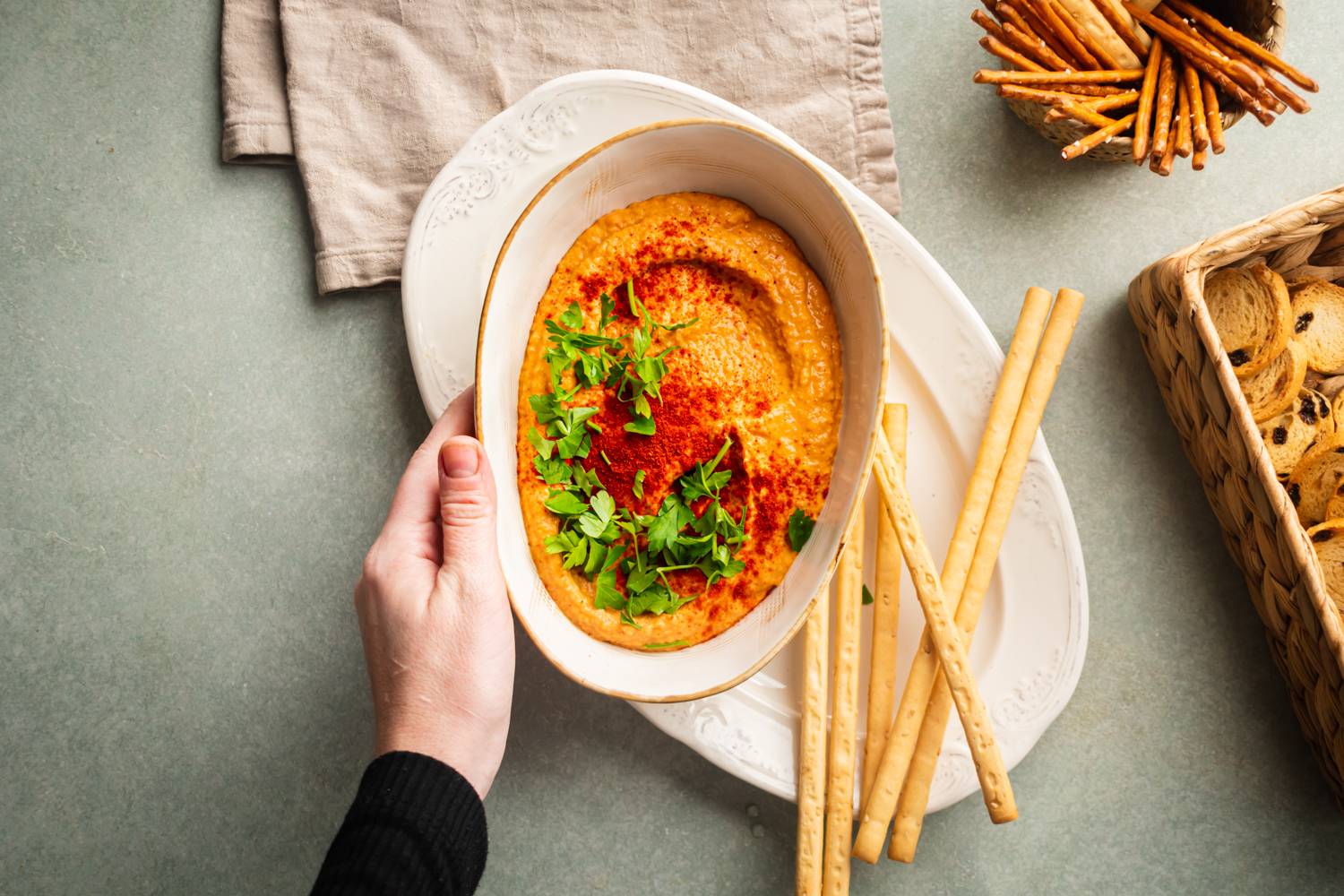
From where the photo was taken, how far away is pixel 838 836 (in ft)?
6.81

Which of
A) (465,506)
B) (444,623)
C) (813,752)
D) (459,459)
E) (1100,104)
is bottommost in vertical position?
(813,752)

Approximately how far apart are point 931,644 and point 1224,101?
1616mm

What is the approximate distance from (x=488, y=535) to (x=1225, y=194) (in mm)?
2340

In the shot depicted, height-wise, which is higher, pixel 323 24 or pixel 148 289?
pixel 323 24

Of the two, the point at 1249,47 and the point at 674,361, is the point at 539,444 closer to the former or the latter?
the point at 674,361

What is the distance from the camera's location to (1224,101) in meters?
2.18

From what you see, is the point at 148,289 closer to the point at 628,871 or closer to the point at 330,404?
the point at 330,404

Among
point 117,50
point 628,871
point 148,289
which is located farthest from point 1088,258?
point 117,50

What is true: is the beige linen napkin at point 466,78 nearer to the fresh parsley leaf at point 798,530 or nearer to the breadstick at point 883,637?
the breadstick at point 883,637

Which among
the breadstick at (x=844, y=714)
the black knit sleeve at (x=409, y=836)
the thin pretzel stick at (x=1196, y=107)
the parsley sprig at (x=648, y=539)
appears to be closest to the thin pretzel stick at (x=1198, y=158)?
the thin pretzel stick at (x=1196, y=107)

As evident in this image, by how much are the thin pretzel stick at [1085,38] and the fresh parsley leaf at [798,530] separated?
1.42 m

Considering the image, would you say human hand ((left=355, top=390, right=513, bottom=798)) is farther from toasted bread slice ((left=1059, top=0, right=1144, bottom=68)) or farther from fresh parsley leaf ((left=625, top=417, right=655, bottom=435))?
toasted bread slice ((left=1059, top=0, right=1144, bottom=68))

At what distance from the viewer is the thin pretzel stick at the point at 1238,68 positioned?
2.02 meters

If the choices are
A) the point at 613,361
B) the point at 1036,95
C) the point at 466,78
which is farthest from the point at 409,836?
the point at 1036,95
